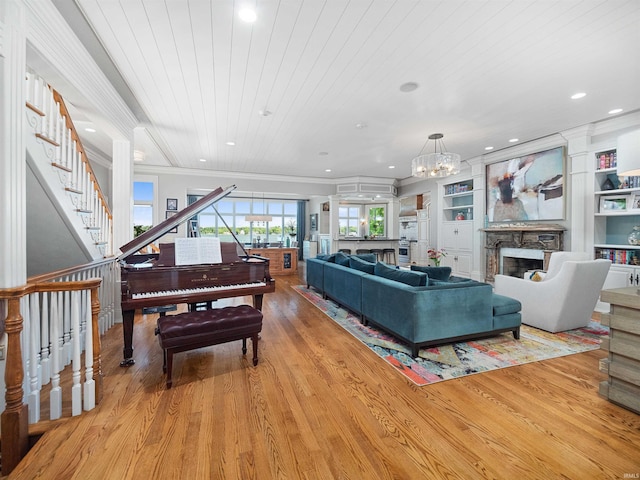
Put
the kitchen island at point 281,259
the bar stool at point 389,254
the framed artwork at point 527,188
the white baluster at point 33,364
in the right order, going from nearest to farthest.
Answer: the white baluster at point 33,364
the framed artwork at point 527,188
the kitchen island at point 281,259
the bar stool at point 389,254

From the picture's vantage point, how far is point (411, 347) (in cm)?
276

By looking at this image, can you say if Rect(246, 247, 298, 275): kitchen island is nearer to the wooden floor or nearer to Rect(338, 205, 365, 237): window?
Rect(338, 205, 365, 237): window

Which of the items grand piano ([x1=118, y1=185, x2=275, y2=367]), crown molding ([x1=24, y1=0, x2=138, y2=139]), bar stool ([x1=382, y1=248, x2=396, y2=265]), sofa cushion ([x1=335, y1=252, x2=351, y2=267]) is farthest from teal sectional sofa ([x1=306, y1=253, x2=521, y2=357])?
bar stool ([x1=382, y1=248, x2=396, y2=265])

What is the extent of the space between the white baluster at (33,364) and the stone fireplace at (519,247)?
6460 millimetres

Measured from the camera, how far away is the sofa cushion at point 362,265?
3.85 m

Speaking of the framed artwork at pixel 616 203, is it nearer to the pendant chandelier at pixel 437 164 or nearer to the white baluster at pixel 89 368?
the pendant chandelier at pixel 437 164

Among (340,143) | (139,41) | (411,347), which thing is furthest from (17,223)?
(340,143)

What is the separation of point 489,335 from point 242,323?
267cm

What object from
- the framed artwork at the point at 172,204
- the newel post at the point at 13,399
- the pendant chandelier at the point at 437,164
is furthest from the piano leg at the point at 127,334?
the framed artwork at the point at 172,204

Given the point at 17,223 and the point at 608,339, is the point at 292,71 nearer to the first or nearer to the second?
the point at 17,223

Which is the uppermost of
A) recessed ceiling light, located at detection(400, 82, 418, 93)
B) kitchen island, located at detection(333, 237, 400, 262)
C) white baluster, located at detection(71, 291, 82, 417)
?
recessed ceiling light, located at detection(400, 82, 418, 93)

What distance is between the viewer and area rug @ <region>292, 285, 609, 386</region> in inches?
97.0

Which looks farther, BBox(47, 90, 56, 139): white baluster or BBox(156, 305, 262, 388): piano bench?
BBox(47, 90, 56, 139): white baluster

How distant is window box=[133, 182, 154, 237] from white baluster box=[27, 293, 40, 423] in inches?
227
